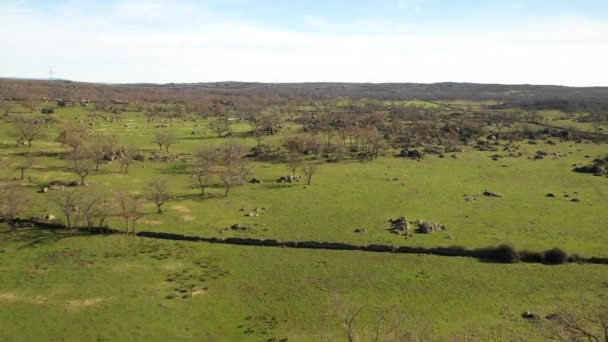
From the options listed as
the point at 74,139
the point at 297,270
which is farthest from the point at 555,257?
the point at 74,139

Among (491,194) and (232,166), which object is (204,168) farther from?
(491,194)

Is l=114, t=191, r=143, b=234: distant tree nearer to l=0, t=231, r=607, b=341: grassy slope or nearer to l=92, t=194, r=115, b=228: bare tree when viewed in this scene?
l=92, t=194, r=115, b=228: bare tree

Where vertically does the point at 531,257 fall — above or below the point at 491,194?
below

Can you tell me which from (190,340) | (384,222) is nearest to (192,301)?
(190,340)

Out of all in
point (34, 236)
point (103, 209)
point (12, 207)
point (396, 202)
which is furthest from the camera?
point (396, 202)

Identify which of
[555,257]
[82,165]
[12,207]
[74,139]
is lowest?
[555,257]

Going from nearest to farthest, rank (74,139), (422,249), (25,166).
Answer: (422,249), (25,166), (74,139)

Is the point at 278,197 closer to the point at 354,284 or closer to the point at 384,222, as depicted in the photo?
the point at 384,222

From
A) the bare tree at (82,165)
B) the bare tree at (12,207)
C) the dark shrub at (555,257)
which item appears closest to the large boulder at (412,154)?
the dark shrub at (555,257)
